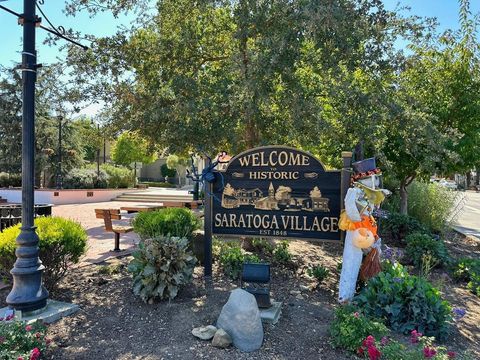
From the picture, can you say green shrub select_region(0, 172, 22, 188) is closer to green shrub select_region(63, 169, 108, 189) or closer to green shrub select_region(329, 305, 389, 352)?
green shrub select_region(63, 169, 108, 189)

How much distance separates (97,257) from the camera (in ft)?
22.1

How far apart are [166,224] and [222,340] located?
2701 millimetres

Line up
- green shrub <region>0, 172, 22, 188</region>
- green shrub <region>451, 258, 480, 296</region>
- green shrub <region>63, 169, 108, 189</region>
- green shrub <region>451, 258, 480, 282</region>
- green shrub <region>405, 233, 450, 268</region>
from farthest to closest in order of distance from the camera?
green shrub <region>0, 172, 22, 188</region> → green shrub <region>63, 169, 108, 189</region> → green shrub <region>405, 233, 450, 268</region> → green shrub <region>451, 258, 480, 282</region> → green shrub <region>451, 258, 480, 296</region>

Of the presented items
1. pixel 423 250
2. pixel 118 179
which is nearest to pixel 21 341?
pixel 423 250

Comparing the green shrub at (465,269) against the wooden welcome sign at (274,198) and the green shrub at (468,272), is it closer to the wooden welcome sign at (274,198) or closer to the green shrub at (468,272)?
the green shrub at (468,272)

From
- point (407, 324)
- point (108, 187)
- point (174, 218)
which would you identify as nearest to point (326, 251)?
point (174, 218)

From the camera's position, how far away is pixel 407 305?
3797 mm

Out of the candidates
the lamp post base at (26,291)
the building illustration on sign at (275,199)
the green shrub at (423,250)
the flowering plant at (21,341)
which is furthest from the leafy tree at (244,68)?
the flowering plant at (21,341)

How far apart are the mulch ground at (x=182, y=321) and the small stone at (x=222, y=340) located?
43 mm

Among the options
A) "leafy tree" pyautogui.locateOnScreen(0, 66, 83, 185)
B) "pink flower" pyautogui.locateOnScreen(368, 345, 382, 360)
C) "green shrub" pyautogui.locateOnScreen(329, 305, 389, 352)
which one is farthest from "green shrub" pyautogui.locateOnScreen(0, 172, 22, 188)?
"pink flower" pyautogui.locateOnScreen(368, 345, 382, 360)

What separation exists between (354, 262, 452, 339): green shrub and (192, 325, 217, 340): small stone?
1598 mm

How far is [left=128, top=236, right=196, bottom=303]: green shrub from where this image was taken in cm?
409

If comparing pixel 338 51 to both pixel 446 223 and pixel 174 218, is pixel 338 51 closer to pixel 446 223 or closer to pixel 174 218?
pixel 174 218

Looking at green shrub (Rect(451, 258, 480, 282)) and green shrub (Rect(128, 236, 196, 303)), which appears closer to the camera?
green shrub (Rect(128, 236, 196, 303))
